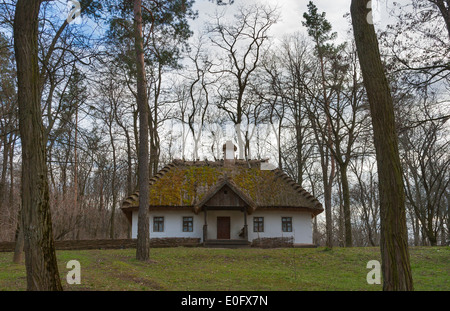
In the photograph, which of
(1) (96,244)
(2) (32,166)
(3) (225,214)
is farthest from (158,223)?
(2) (32,166)

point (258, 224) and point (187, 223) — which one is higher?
point (187, 223)

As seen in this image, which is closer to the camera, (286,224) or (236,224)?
(236,224)

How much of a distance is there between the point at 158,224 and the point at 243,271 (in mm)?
11342

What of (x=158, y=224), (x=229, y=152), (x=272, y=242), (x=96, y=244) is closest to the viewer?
(x=96, y=244)

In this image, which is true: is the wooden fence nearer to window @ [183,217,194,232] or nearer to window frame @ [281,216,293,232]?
window @ [183,217,194,232]

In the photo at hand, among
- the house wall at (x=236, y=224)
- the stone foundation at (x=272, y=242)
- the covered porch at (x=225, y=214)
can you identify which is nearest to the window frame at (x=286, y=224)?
the house wall at (x=236, y=224)

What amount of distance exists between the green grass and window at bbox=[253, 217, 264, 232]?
650 cm

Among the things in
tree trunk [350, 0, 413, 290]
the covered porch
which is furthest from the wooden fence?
tree trunk [350, 0, 413, 290]

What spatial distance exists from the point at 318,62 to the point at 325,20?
252cm

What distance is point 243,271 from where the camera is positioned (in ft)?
38.0

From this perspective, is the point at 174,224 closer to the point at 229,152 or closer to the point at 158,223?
the point at 158,223

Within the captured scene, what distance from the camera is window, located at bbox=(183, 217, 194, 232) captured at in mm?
22156

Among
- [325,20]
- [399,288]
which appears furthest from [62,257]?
[325,20]

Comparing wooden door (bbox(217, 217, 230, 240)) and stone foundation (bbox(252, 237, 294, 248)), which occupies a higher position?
wooden door (bbox(217, 217, 230, 240))
